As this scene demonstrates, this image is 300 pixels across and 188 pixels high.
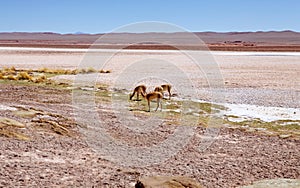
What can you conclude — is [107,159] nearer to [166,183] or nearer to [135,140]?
[135,140]

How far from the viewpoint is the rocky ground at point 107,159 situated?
23.7ft

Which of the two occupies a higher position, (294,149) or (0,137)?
(0,137)

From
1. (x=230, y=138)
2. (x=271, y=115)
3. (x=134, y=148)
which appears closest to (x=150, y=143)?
(x=134, y=148)

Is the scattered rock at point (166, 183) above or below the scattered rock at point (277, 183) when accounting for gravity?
above

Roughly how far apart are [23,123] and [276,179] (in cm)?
570

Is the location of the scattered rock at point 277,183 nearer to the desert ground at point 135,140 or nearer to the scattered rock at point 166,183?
the desert ground at point 135,140

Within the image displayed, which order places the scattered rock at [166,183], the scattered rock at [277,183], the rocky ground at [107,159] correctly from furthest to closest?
the rocky ground at [107,159] < the scattered rock at [277,183] < the scattered rock at [166,183]

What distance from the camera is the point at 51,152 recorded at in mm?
8398

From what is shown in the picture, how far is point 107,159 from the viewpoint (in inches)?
336

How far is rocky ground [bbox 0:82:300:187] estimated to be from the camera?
723cm

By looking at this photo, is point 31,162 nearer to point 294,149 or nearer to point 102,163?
point 102,163

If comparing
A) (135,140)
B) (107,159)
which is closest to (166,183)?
(107,159)

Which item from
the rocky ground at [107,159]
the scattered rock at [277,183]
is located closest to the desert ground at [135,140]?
the rocky ground at [107,159]

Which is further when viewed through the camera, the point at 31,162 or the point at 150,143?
the point at 150,143
